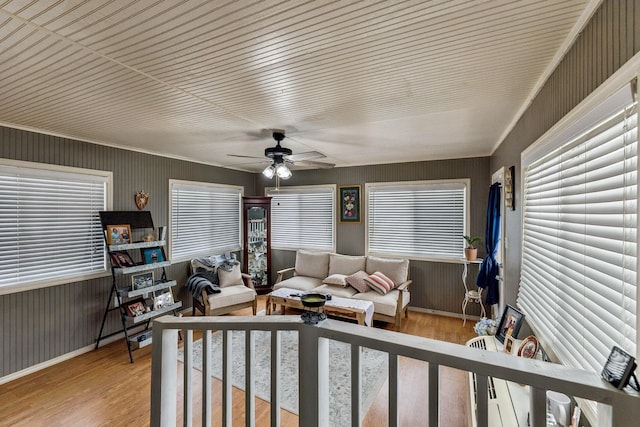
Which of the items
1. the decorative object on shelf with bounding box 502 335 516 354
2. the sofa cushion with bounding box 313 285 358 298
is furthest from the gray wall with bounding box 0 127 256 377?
the decorative object on shelf with bounding box 502 335 516 354

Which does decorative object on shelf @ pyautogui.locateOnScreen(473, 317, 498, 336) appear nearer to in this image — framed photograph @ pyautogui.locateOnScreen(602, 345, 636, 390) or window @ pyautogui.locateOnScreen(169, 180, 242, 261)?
framed photograph @ pyautogui.locateOnScreen(602, 345, 636, 390)

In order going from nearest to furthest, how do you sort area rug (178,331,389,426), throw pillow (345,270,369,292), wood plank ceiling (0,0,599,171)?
wood plank ceiling (0,0,599,171) < area rug (178,331,389,426) < throw pillow (345,270,369,292)

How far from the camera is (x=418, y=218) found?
469cm

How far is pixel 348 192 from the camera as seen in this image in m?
5.20

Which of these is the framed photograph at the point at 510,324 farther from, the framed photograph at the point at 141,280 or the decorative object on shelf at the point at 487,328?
the framed photograph at the point at 141,280

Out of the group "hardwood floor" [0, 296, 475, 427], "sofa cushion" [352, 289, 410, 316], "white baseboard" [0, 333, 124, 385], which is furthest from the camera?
"sofa cushion" [352, 289, 410, 316]

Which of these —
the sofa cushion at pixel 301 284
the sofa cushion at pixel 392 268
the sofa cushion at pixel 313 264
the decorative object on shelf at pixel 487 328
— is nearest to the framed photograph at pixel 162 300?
the sofa cushion at pixel 301 284

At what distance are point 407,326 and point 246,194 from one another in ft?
12.4

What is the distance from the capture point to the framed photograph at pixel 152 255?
3.70 meters

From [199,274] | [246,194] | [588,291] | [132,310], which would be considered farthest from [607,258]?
[246,194]

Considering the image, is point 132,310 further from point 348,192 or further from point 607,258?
point 607,258

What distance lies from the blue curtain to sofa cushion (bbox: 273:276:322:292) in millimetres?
2372

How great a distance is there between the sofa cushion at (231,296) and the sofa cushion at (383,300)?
156cm

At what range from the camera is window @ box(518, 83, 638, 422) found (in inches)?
37.8
